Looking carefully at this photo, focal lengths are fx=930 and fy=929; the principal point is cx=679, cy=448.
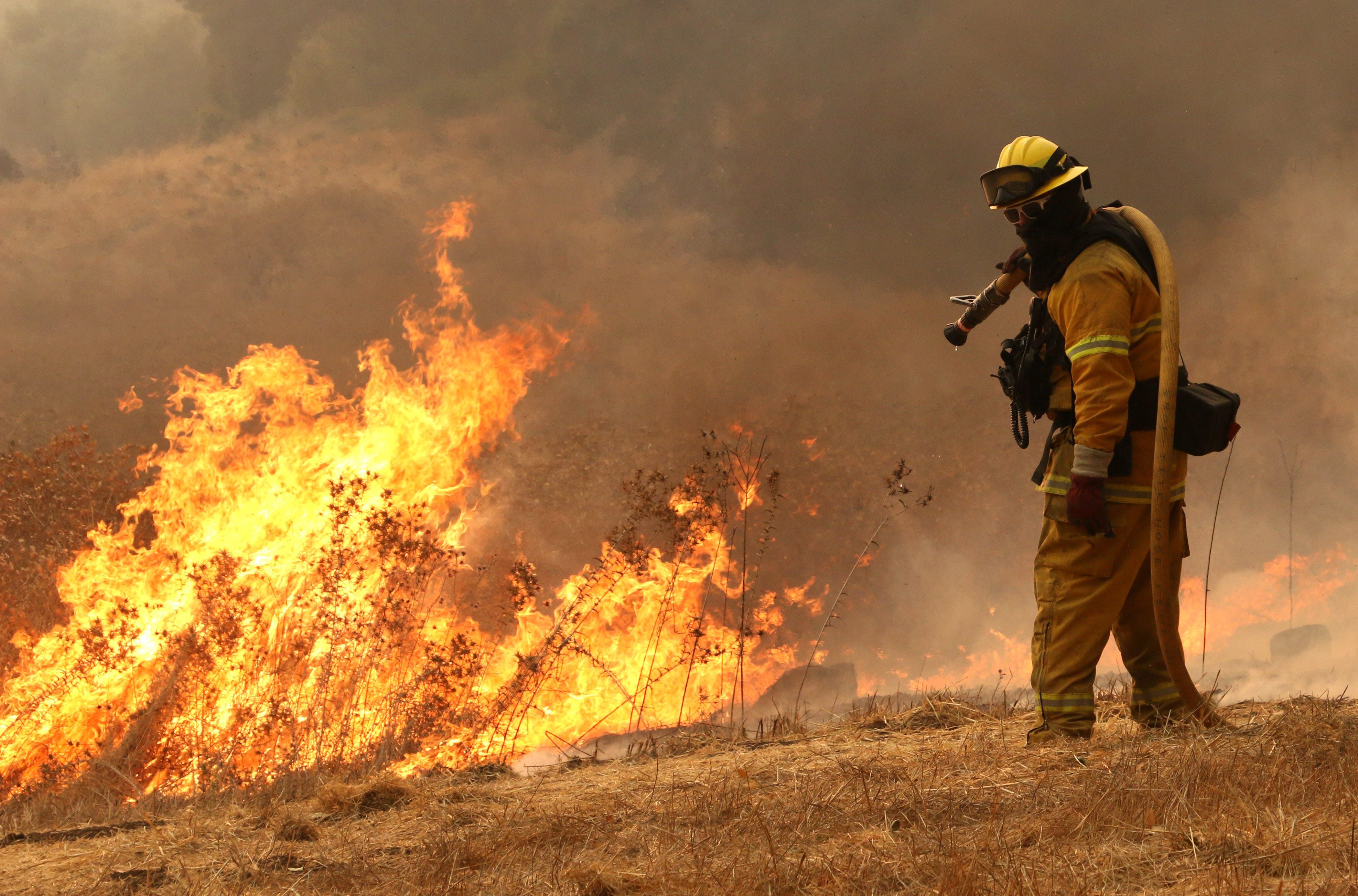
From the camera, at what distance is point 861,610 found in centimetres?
1848

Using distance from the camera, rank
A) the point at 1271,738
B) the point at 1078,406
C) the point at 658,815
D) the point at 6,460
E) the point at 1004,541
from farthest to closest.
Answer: the point at 1004,541
the point at 6,460
the point at 1078,406
the point at 1271,738
the point at 658,815

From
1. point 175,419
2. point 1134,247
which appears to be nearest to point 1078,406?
point 1134,247

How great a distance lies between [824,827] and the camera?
2682 mm

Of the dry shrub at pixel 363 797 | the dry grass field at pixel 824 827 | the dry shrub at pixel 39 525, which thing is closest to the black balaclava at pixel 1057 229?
the dry grass field at pixel 824 827

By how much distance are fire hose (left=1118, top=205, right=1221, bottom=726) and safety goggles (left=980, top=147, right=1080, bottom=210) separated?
19.9 inches

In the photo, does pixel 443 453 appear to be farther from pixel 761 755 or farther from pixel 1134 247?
pixel 1134 247

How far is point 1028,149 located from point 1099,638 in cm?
207

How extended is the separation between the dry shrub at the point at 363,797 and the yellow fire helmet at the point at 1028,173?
140 inches

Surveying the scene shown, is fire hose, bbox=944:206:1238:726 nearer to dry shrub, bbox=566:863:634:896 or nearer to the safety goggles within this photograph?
the safety goggles

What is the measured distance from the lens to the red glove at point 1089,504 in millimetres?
3654

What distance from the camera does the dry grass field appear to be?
83.6 inches

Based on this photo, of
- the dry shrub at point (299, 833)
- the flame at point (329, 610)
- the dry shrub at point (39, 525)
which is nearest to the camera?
the dry shrub at point (299, 833)

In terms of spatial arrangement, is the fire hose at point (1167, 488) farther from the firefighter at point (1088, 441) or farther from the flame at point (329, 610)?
the flame at point (329, 610)

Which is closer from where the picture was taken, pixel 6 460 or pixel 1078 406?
pixel 1078 406
